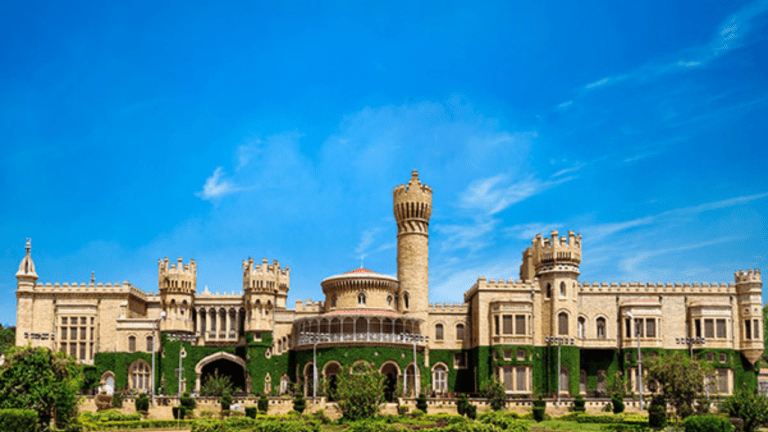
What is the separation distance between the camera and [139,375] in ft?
249

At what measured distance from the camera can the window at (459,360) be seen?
3068 inches

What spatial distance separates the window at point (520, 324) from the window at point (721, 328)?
17830 millimetres

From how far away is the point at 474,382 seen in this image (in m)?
Result: 75.6

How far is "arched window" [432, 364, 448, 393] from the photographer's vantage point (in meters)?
77.6

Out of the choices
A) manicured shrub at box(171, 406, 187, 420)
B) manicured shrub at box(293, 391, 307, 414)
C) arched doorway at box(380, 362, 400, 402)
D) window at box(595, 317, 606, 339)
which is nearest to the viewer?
manicured shrub at box(171, 406, 187, 420)

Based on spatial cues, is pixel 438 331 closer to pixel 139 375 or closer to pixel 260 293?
pixel 260 293

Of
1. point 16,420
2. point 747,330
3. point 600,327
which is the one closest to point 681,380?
point 600,327

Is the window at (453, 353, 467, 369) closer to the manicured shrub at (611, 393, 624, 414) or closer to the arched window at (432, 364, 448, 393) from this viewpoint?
the arched window at (432, 364, 448, 393)

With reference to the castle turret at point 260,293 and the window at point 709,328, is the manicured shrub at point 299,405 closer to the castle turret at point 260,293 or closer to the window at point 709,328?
the castle turret at point 260,293

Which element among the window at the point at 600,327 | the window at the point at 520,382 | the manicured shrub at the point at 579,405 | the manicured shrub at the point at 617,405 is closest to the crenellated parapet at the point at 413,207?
the window at the point at 520,382

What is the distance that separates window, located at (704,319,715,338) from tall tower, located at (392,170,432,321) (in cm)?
2579

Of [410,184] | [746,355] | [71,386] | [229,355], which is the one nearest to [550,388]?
[746,355]

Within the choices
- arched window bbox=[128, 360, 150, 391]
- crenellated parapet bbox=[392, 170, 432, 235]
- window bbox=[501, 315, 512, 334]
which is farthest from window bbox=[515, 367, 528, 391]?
arched window bbox=[128, 360, 150, 391]

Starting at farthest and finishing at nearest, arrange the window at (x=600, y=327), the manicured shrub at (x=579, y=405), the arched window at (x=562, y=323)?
the window at (x=600, y=327) → the arched window at (x=562, y=323) → the manicured shrub at (x=579, y=405)
